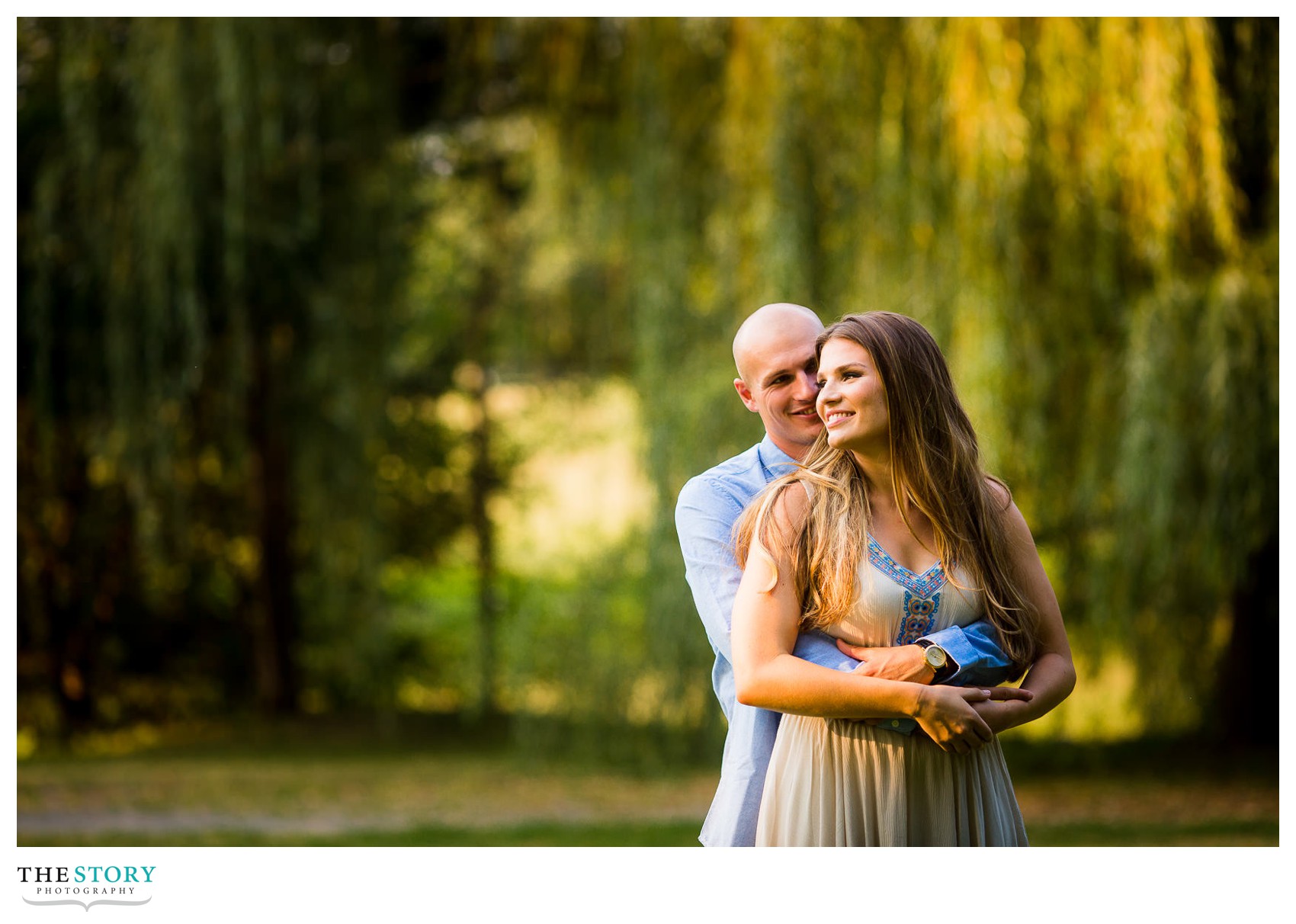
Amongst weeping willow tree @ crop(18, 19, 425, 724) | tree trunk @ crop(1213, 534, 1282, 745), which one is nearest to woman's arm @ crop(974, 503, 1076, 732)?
weeping willow tree @ crop(18, 19, 425, 724)

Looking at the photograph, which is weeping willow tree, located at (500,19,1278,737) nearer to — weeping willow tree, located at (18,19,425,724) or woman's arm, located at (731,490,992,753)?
weeping willow tree, located at (18,19,425,724)

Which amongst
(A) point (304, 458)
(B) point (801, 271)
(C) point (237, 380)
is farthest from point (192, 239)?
(B) point (801, 271)

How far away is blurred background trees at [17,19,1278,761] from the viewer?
14.6 ft

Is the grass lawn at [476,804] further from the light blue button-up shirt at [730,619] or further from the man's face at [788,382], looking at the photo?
the man's face at [788,382]

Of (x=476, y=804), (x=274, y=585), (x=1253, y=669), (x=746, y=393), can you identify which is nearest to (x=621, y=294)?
(x=476, y=804)

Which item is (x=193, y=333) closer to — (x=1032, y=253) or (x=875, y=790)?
(x=1032, y=253)

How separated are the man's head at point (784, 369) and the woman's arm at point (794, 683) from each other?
22 centimetres

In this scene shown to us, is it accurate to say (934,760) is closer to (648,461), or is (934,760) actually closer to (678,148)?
(648,461)

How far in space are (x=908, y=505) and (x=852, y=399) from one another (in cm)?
17

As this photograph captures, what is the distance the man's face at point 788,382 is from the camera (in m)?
1.80

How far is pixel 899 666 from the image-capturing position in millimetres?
1599

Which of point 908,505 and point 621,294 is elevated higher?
point 621,294

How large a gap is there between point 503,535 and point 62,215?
13.7 feet
